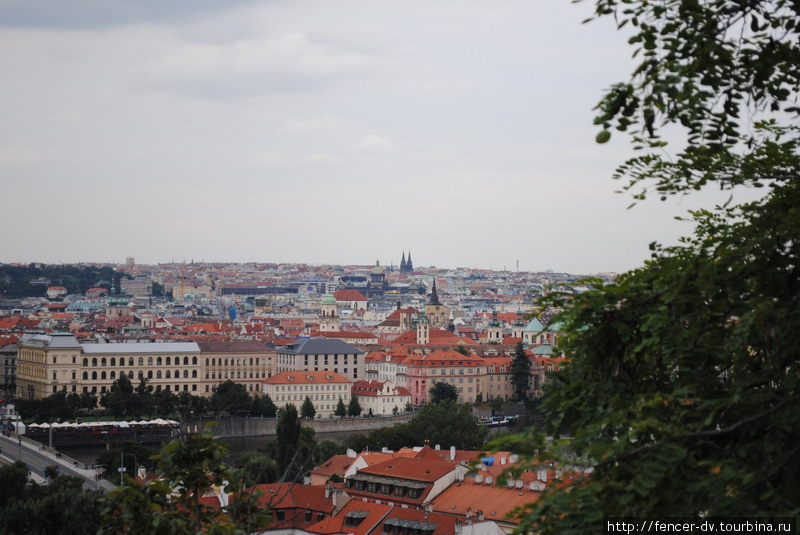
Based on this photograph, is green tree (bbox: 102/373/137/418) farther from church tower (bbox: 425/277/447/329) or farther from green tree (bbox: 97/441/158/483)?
church tower (bbox: 425/277/447/329)

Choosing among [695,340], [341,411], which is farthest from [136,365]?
[695,340]

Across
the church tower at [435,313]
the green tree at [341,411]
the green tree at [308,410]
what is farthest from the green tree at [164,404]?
the church tower at [435,313]

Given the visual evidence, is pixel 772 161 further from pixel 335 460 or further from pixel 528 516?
pixel 335 460

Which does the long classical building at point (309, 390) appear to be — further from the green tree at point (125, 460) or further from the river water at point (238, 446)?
the green tree at point (125, 460)

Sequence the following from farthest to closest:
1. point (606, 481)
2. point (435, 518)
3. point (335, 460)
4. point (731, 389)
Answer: point (335, 460), point (435, 518), point (731, 389), point (606, 481)

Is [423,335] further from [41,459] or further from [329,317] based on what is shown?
[41,459]

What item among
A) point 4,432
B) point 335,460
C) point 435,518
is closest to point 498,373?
point 4,432
